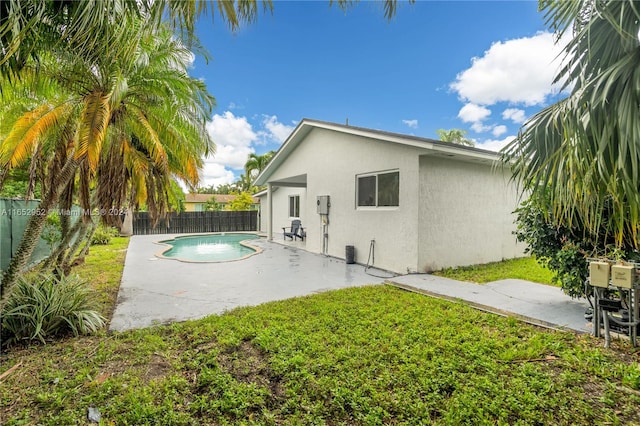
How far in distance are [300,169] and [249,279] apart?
22.6 feet

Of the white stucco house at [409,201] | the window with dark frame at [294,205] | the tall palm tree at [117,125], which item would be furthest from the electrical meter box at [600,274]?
the window with dark frame at [294,205]

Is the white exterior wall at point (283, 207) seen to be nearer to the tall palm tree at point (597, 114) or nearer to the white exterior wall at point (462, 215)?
the white exterior wall at point (462, 215)

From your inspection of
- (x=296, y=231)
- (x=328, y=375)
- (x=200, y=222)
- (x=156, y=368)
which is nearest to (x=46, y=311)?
(x=156, y=368)

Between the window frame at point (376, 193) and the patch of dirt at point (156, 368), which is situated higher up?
the window frame at point (376, 193)

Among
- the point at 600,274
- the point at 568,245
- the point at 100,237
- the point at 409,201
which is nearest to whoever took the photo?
the point at 600,274

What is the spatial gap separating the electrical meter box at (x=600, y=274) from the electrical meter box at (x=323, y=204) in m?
8.28

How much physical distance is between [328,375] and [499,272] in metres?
6.98

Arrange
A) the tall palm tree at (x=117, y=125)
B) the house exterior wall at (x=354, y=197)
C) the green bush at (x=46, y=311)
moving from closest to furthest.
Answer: the green bush at (x=46, y=311) → the tall palm tree at (x=117, y=125) → the house exterior wall at (x=354, y=197)

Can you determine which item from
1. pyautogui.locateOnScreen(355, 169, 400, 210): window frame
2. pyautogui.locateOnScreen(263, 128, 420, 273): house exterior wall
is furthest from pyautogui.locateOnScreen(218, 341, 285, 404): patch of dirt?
pyautogui.locateOnScreen(355, 169, 400, 210): window frame

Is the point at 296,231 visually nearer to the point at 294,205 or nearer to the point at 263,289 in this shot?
the point at 294,205

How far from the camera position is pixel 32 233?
450 centimetres

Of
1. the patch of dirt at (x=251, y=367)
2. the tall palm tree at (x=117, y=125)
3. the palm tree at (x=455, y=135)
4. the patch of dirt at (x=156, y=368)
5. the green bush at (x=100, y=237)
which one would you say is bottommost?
the patch of dirt at (x=156, y=368)

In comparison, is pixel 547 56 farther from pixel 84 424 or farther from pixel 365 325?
pixel 84 424

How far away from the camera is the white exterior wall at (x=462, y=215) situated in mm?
8250
